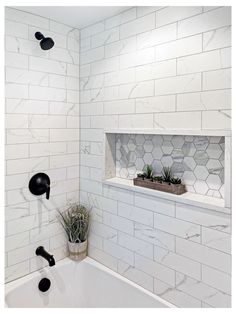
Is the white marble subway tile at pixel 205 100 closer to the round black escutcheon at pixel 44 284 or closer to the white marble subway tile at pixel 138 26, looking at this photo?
the white marble subway tile at pixel 138 26

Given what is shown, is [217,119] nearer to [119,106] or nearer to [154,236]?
[119,106]

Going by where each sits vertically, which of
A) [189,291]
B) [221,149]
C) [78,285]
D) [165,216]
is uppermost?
[221,149]

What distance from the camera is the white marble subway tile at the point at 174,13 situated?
138 cm

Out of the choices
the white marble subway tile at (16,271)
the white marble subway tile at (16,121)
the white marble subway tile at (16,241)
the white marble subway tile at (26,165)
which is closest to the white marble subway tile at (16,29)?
the white marble subway tile at (16,121)

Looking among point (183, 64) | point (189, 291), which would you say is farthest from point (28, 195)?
point (183, 64)

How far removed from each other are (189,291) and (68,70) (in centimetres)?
181

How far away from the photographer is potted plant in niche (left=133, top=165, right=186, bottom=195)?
1.50 m

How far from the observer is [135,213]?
1.73 meters

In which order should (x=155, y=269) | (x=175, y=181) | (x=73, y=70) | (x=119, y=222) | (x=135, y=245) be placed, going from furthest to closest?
(x=73, y=70)
(x=119, y=222)
(x=135, y=245)
(x=155, y=269)
(x=175, y=181)

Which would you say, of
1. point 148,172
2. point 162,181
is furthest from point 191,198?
point 148,172

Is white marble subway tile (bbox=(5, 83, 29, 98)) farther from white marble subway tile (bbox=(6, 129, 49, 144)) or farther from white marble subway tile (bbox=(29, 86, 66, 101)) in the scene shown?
white marble subway tile (bbox=(6, 129, 49, 144))

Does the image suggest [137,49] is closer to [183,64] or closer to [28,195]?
[183,64]

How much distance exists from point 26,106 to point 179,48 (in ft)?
3.66

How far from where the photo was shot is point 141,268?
1712 mm
